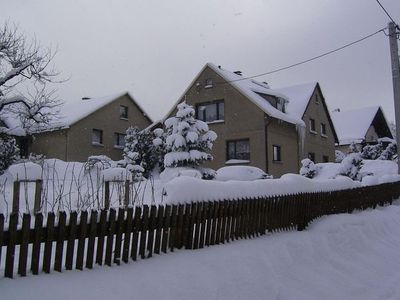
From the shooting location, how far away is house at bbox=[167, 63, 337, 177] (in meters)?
26.1

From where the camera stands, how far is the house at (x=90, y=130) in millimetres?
31141

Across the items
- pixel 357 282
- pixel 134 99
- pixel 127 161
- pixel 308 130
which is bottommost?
pixel 357 282

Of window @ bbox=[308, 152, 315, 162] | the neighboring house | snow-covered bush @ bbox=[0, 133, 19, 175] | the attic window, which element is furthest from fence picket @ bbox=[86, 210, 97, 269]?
the neighboring house

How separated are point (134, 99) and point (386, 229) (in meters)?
29.0

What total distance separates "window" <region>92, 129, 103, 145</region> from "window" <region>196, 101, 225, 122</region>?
9374mm

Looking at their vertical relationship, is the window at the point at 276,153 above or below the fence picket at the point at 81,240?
above

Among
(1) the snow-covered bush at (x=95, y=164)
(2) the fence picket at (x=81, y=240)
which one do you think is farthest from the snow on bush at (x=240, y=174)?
(2) the fence picket at (x=81, y=240)

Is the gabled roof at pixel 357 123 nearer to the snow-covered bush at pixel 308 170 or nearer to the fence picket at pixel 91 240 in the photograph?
the snow-covered bush at pixel 308 170

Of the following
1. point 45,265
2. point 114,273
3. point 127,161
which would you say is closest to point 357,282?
point 114,273

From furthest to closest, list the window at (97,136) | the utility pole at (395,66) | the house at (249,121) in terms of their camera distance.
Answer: the window at (97,136) < the house at (249,121) < the utility pole at (395,66)

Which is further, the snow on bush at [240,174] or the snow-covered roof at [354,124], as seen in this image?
the snow-covered roof at [354,124]

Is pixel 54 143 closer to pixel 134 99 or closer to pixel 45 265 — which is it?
Answer: pixel 134 99

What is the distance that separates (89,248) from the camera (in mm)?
4648

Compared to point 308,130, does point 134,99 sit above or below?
above
